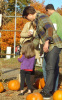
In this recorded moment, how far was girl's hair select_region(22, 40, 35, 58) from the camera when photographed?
13.9 ft

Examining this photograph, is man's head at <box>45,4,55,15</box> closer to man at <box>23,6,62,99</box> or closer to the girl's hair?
man at <box>23,6,62,99</box>

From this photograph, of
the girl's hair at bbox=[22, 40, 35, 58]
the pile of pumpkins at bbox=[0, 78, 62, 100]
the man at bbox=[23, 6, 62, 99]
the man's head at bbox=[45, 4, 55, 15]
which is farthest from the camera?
the man's head at bbox=[45, 4, 55, 15]

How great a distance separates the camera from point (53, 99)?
3.81 m

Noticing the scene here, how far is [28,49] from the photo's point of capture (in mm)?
4250

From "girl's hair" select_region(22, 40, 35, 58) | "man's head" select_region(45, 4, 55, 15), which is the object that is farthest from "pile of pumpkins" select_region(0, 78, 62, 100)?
"man's head" select_region(45, 4, 55, 15)

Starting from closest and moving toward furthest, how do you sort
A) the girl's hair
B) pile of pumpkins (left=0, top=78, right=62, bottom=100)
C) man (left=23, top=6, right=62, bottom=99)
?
pile of pumpkins (left=0, top=78, right=62, bottom=100)
man (left=23, top=6, right=62, bottom=99)
the girl's hair

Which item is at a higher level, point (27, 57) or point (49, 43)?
point (49, 43)

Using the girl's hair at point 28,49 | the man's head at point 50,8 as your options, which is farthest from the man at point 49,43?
the man's head at point 50,8

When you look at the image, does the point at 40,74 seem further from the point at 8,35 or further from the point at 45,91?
the point at 8,35

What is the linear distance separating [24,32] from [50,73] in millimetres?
1185

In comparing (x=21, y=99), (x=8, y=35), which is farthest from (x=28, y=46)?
(x=8, y=35)

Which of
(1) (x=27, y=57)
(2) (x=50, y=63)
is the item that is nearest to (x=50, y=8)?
(1) (x=27, y=57)

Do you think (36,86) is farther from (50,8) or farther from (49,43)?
(50,8)

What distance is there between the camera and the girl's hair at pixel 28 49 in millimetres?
4250
